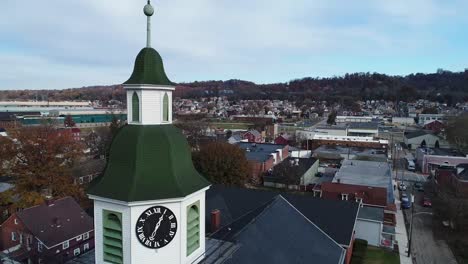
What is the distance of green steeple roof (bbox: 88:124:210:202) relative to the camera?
8727mm

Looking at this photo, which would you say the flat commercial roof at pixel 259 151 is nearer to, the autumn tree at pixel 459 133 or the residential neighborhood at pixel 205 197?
the residential neighborhood at pixel 205 197

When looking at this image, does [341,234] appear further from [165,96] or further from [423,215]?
[423,215]

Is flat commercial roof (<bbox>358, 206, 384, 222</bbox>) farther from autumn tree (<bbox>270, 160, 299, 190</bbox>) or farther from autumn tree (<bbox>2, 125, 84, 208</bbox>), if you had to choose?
autumn tree (<bbox>2, 125, 84, 208</bbox>)

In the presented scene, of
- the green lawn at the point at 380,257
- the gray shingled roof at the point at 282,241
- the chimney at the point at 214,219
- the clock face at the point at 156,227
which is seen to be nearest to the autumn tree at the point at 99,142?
the chimney at the point at 214,219

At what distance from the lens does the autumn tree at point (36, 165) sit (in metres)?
30.6

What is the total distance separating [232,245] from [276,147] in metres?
47.0

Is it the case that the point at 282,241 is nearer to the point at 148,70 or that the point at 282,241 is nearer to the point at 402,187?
the point at 148,70

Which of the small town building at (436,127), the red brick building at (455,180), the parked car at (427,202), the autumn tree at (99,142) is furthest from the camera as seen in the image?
the small town building at (436,127)

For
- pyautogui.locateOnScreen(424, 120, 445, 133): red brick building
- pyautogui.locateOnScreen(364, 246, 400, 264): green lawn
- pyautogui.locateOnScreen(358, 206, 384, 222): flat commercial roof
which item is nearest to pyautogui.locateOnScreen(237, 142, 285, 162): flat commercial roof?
pyautogui.locateOnScreen(358, 206, 384, 222): flat commercial roof

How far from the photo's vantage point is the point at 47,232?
26109mm

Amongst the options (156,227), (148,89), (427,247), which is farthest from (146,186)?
(427,247)

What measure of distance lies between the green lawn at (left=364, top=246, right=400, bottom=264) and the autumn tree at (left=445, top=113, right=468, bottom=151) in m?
51.6

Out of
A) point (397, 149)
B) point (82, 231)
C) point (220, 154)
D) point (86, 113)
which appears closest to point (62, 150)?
point (82, 231)

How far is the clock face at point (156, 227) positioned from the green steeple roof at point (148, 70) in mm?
3266
